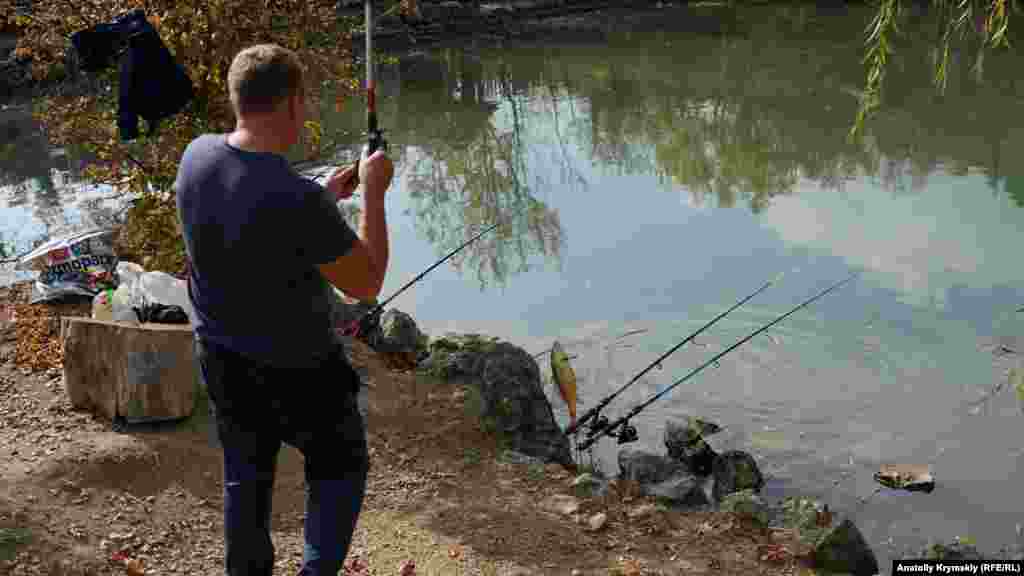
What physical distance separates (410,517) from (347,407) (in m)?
1.84

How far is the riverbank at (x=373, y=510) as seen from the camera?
3865 millimetres

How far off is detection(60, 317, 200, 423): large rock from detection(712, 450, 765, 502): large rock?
115 inches

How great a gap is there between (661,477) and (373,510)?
1.76 m

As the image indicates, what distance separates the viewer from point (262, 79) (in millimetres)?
2445

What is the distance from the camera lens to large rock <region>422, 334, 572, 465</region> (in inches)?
224

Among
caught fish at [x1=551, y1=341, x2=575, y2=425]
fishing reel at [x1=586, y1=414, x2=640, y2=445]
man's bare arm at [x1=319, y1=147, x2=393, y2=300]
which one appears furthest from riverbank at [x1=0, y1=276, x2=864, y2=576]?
man's bare arm at [x1=319, y1=147, x2=393, y2=300]

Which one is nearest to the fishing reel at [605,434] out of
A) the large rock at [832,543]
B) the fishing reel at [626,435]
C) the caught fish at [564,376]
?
the fishing reel at [626,435]

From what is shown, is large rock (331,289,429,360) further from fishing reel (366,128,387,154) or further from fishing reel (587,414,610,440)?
fishing reel (366,128,387,154)

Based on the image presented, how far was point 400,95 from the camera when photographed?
17812 millimetres

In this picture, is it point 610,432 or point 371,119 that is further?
point 610,432

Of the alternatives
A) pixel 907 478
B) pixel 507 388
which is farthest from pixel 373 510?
pixel 907 478

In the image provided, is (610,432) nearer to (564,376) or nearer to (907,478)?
(564,376)

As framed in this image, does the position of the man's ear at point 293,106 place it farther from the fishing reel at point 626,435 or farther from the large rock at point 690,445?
the fishing reel at point 626,435

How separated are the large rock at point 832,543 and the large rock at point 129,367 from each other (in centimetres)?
306
